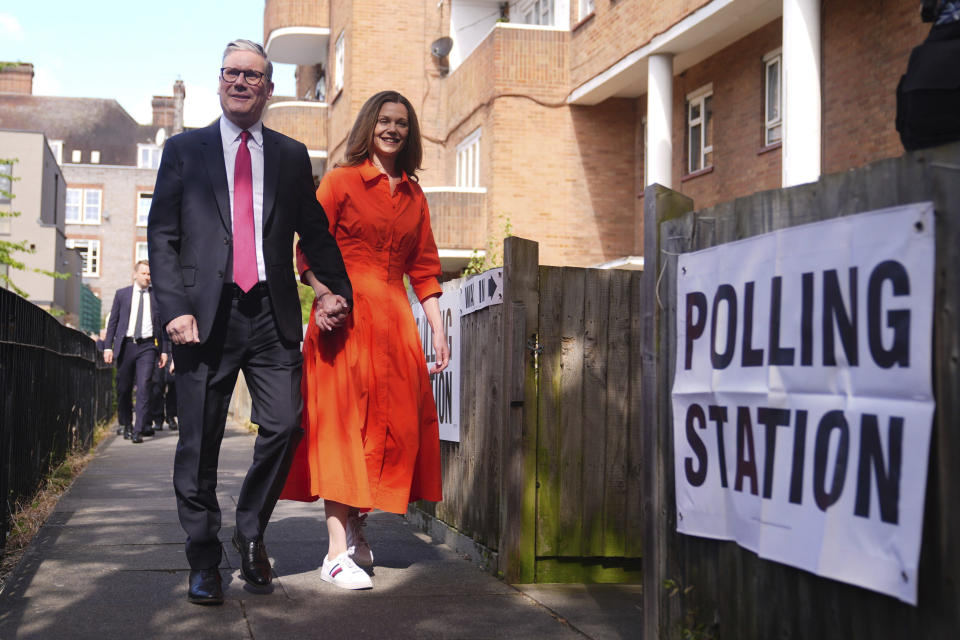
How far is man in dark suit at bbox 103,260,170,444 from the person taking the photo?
557 inches

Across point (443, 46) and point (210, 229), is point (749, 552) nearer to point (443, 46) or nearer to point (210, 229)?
point (210, 229)

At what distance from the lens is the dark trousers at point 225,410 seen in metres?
5.12

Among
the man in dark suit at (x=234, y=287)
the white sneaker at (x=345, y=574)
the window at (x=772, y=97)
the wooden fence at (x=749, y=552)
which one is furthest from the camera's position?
the window at (x=772, y=97)

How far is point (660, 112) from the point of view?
65.9 ft

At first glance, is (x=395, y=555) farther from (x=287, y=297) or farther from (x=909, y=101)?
(x=909, y=101)

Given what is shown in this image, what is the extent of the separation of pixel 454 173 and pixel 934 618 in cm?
2511

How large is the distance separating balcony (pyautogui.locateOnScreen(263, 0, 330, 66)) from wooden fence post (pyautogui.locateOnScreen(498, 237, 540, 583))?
3000cm

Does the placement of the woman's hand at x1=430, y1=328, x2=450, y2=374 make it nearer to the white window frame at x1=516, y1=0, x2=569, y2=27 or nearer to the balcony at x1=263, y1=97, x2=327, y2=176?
the white window frame at x1=516, y1=0, x2=569, y2=27

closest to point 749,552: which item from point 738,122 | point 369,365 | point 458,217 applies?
point 369,365

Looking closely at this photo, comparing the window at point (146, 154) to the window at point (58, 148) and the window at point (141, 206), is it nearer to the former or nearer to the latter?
the window at point (58, 148)

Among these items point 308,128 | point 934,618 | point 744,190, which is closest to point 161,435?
point 744,190

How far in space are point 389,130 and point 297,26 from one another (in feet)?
98.2

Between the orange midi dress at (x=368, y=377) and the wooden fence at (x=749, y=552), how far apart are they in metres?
1.81

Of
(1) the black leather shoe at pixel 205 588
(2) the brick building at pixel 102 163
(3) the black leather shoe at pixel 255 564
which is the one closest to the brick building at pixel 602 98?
(3) the black leather shoe at pixel 255 564
